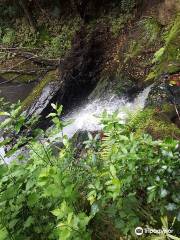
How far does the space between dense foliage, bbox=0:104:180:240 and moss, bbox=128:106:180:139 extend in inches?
64.7

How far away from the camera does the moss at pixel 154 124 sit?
4.55m

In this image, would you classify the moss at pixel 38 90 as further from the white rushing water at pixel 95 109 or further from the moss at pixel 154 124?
the moss at pixel 154 124

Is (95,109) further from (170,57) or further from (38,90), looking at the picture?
(38,90)

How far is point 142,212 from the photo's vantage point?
255 centimetres

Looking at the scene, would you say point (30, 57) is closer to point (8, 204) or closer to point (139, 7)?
point (139, 7)

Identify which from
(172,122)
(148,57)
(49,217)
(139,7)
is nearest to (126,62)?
(148,57)

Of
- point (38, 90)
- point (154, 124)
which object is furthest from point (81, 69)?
point (154, 124)

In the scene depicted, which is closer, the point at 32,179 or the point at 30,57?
the point at 32,179

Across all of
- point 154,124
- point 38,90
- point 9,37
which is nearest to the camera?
point 154,124

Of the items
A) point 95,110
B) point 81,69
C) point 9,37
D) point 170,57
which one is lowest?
point 95,110

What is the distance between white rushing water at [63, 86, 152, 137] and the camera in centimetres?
723

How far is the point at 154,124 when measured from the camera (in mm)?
5000

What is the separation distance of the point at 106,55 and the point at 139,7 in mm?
2221

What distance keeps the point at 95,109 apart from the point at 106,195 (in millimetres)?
5589
